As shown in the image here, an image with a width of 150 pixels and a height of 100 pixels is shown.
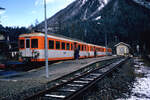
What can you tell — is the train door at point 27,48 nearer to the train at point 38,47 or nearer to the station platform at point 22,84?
the train at point 38,47

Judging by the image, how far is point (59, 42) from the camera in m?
15.1

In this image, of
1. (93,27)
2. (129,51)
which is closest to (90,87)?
(129,51)

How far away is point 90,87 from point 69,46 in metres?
12.1

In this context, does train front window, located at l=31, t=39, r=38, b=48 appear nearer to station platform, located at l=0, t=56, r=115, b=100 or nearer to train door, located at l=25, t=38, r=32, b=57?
train door, located at l=25, t=38, r=32, b=57

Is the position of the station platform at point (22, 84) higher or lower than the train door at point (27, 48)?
lower

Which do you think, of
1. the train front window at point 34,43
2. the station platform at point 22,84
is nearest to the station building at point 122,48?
the train front window at point 34,43

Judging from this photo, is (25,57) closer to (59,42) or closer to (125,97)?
(59,42)

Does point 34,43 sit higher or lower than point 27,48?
higher

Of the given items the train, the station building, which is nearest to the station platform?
the train

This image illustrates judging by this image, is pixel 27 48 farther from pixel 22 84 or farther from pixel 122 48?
pixel 122 48

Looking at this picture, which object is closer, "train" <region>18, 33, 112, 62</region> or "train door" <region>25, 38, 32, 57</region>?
"train" <region>18, 33, 112, 62</region>

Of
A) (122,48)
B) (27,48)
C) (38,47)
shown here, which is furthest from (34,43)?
(122,48)

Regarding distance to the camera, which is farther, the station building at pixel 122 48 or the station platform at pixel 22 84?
the station building at pixel 122 48

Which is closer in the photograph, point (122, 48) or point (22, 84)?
A: point (22, 84)
